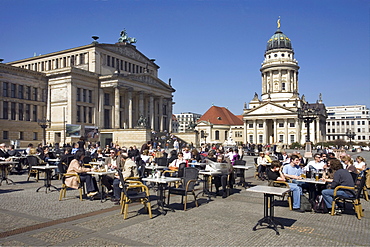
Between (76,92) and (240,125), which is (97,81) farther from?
(240,125)

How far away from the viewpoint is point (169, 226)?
800 centimetres

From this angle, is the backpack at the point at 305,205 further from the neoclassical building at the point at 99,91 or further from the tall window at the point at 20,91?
the tall window at the point at 20,91

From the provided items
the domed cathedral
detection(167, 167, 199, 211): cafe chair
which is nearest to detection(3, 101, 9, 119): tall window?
detection(167, 167, 199, 211): cafe chair

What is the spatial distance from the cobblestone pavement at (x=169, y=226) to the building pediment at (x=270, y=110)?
7920 centimetres

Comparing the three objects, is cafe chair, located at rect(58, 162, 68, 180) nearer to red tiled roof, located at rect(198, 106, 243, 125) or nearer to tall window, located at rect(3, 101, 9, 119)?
tall window, located at rect(3, 101, 9, 119)

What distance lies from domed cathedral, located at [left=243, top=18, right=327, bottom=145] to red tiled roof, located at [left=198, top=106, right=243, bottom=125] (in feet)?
22.4

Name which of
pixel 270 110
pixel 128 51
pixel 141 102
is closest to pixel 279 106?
pixel 270 110

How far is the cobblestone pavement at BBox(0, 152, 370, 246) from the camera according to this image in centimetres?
680

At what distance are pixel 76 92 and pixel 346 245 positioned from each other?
52.3 metres

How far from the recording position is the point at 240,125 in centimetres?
10131

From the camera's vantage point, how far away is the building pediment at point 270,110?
8759cm

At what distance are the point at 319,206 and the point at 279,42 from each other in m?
95.3

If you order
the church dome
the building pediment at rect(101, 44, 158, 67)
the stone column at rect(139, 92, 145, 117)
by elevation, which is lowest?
the stone column at rect(139, 92, 145, 117)

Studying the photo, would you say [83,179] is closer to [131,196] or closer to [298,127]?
[131,196]
